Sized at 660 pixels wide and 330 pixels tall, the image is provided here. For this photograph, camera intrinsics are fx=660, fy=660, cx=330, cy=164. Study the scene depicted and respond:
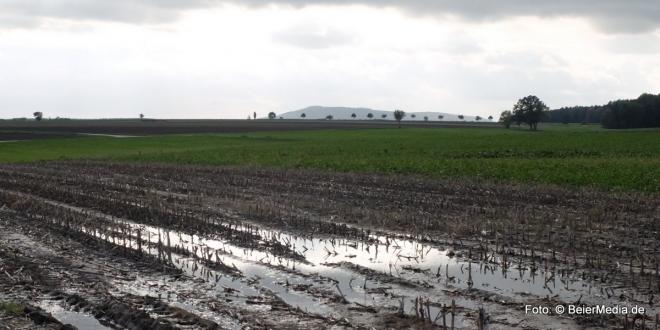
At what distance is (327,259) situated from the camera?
42.8 feet

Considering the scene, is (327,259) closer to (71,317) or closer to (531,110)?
(71,317)

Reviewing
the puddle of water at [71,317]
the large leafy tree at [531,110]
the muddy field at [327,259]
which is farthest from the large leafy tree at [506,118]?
the puddle of water at [71,317]

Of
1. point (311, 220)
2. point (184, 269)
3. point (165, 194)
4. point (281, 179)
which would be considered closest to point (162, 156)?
point (281, 179)

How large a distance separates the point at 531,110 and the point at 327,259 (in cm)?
14407

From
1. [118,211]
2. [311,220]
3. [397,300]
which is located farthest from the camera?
[118,211]

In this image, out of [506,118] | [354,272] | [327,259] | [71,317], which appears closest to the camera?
[71,317]

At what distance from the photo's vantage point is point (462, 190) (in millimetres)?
24578

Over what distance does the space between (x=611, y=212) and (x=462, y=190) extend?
6759 millimetres

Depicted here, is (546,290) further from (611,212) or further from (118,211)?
(118,211)

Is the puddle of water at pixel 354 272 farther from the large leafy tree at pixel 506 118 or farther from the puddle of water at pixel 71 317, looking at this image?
the large leafy tree at pixel 506 118

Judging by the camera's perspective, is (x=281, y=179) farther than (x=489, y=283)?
Yes

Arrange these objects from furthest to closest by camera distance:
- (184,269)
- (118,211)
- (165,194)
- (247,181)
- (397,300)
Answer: (247,181)
(165,194)
(118,211)
(184,269)
(397,300)

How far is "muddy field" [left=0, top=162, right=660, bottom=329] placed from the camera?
915 centimetres

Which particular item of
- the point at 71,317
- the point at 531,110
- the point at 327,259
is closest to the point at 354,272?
the point at 327,259
